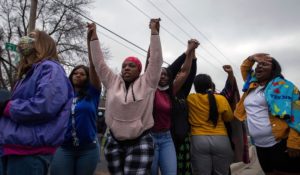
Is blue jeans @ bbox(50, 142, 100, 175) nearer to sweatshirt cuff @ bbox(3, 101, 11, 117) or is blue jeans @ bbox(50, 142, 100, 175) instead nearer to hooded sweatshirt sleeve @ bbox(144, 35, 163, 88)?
hooded sweatshirt sleeve @ bbox(144, 35, 163, 88)

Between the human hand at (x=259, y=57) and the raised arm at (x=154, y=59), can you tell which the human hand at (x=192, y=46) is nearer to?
the human hand at (x=259, y=57)

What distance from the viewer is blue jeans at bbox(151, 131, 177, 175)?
11.6 ft

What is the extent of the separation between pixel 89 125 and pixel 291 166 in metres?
2.07

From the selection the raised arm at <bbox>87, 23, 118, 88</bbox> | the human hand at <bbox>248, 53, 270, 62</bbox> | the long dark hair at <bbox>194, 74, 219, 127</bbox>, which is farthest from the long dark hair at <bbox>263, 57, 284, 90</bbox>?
the raised arm at <bbox>87, 23, 118, 88</bbox>

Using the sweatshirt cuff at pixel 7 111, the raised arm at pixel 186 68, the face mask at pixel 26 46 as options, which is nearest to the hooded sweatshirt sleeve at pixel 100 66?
the face mask at pixel 26 46

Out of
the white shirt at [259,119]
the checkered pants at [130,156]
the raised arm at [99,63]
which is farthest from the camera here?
the white shirt at [259,119]

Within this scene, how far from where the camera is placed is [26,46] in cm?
259

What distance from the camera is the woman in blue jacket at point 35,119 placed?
2244 millimetres

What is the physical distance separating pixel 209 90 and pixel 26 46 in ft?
8.25

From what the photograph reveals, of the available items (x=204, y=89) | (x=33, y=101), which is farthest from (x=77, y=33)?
(x=33, y=101)

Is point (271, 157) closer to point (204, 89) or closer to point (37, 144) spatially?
point (204, 89)

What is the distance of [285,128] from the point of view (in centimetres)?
328

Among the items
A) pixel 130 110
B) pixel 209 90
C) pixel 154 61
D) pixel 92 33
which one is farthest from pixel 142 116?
pixel 209 90

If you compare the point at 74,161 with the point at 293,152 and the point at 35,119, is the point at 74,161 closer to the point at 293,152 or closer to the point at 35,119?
the point at 35,119
